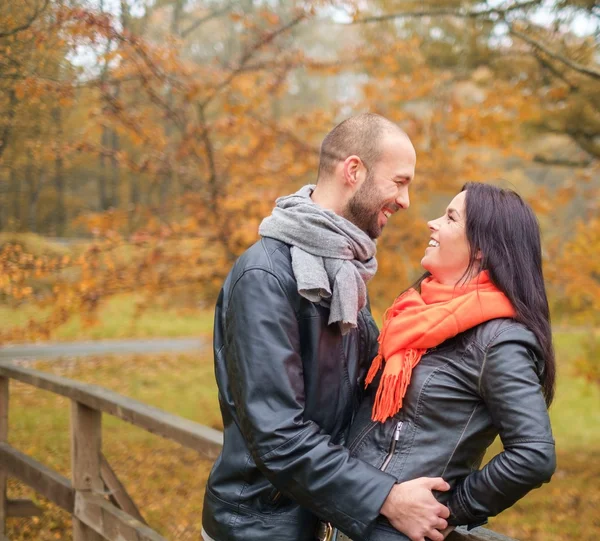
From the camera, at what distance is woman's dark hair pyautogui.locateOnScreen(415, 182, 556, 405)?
5.29 ft

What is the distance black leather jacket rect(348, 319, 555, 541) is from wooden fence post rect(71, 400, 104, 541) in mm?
1760

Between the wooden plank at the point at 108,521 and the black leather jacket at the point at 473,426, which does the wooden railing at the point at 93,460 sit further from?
the black leather jacket at the point at 473,426

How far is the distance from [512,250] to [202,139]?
480cm

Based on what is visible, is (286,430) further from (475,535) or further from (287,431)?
(475,535)

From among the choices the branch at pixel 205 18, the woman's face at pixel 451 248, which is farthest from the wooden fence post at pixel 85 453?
the branch at pixel 205 18

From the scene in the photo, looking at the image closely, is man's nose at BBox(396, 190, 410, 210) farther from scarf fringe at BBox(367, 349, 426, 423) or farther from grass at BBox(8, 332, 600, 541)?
grass at BBox(8, 332, 600, 541)

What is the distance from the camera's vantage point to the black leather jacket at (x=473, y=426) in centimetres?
144

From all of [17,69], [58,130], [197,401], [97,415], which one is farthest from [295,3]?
[197,401]

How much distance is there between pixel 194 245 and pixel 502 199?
4742mm

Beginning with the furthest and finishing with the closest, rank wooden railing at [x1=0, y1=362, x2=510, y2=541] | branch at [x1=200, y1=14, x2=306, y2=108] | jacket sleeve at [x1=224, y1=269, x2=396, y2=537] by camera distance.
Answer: branch at [x1=200, y1=14, x2=306, y2=108] → wooden railing at [x1=0, y1=362, x2=510, y2=541] → jacket sleeve at [x1=224, y1=269, x2=396, y2=537]

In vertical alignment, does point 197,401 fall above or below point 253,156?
below

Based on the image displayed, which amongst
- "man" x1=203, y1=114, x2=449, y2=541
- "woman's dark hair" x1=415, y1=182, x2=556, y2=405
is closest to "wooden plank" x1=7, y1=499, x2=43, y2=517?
"man" x1=203, y1=114, x2=449, y2=541

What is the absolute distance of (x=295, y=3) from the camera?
532 centimetres

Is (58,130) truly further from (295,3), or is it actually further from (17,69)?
(295,3)
